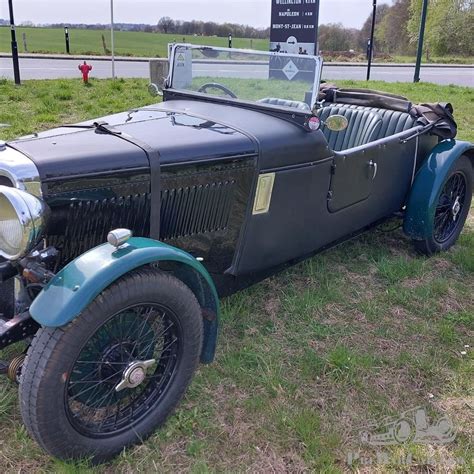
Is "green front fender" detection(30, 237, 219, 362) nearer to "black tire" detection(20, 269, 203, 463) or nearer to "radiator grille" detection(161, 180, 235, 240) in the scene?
"black tire" detection(20, 269, 203, 463)

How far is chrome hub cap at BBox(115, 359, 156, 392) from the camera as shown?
1.96m

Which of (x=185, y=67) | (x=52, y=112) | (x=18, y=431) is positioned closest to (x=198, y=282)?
(x=18, y=431)

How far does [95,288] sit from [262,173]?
1.14 metres

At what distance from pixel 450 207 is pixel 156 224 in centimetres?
259

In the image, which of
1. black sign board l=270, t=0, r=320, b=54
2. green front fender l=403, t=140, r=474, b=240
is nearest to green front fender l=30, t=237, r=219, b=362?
green front fender l=403, t=140, r=474, b=240

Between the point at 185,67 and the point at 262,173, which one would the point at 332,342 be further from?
the point at 185,67

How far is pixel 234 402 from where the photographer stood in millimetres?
2355

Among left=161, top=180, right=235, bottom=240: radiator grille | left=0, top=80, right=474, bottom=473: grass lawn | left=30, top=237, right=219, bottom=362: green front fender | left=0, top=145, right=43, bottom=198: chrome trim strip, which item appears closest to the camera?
left=30, top=237, right=219, bottom=362: green front fender

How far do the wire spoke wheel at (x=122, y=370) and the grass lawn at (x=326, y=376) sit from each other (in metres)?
0.15

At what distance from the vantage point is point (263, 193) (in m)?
2.64

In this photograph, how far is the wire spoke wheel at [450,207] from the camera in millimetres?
3965

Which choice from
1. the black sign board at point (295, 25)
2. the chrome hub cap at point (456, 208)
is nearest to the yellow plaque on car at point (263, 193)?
the chrome hub cap at point (456, 208)

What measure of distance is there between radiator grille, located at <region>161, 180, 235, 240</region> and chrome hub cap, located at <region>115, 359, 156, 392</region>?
2.09ft

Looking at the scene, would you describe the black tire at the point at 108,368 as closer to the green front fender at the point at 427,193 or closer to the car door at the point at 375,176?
the car door at the point at 375,176
